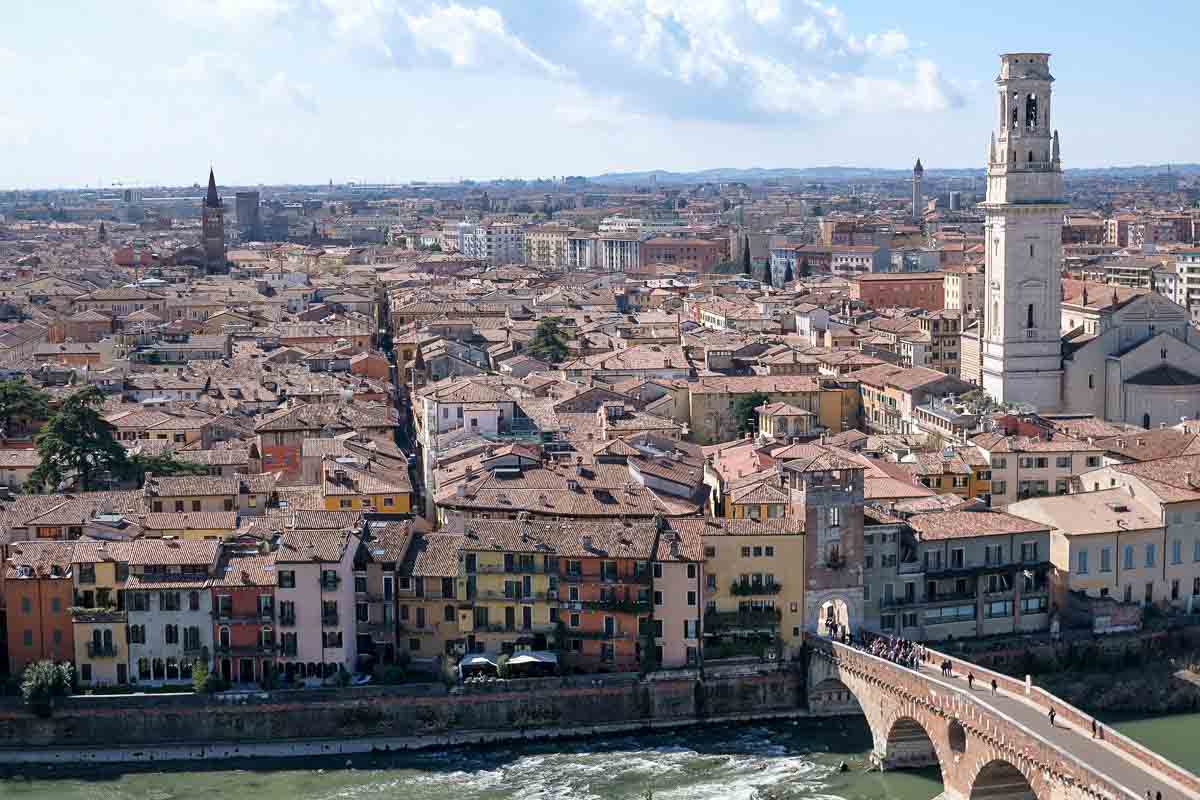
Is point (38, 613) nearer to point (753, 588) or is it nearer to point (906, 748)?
point (753, 588)

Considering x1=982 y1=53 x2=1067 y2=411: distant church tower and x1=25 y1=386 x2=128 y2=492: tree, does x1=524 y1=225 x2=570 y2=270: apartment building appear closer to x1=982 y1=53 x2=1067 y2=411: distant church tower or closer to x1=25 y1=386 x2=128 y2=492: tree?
x1=982 y1=53 x2=1067 y2=411: distant church tower

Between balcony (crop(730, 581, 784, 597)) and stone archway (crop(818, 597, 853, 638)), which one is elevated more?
balcony (crop(730, 581, 784, 597))

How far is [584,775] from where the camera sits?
98.8 ft

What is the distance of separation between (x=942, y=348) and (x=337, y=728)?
39738mm

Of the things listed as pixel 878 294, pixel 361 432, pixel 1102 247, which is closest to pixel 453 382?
pixel 361 432

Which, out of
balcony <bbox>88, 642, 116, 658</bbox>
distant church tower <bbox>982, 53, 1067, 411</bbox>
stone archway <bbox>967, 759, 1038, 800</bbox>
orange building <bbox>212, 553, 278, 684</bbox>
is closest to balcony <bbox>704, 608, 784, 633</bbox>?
stone archway <bbox>967, 759, 1038, 800</bbox>

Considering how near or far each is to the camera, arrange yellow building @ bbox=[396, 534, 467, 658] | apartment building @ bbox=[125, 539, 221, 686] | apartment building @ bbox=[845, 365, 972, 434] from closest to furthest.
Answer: apartment building @ bbox=[125, 539, 221, 686], yellow building @ bbox=[396, 534, 467, 658], apartment building @ bbox=[845, 365, 972, 434]

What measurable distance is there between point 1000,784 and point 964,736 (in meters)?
1.06

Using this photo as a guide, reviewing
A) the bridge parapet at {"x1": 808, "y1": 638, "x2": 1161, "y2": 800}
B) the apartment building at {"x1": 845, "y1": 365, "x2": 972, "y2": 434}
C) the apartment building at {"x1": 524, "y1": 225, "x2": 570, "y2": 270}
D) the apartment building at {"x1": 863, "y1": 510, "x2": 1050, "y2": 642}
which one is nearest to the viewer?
the bridge parapet at {"x1": 808, "y1": 638, "x2": 1161, "y2": 800}

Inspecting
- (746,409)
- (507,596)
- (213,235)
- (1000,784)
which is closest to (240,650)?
(507,596)

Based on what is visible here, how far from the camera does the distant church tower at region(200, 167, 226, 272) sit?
4729 inches

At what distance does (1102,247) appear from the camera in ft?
398

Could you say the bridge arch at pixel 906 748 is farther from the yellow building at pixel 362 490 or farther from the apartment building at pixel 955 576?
the yellow building at pixel 362 490

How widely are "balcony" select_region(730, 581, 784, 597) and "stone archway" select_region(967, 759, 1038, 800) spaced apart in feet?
22.2
